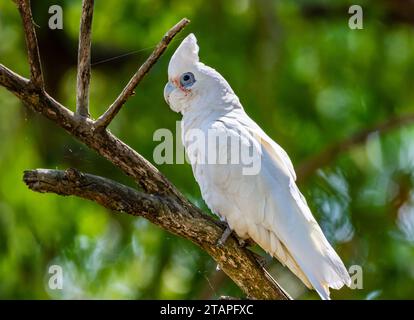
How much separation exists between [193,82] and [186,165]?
2.75 metres

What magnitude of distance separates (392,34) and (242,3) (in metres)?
1.77

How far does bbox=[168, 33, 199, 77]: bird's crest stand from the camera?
471cm

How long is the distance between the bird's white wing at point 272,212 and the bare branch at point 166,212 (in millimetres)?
183

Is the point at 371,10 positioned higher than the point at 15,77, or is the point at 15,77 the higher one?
the point at 371,10

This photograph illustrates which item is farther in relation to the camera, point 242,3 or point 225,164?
point 242,3

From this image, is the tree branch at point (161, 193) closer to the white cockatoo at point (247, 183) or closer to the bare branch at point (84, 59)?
the bare branch at point (84, 59)

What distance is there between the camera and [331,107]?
9102 mm

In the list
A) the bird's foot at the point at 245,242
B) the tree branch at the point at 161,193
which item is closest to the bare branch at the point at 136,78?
the tree branch at the point at 161,193

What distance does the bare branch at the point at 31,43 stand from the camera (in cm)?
393

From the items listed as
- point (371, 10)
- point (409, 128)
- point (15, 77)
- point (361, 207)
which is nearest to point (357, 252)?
point (361, 207)

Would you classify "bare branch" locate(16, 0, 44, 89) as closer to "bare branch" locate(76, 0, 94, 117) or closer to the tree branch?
the tree branch

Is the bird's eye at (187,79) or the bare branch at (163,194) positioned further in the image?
the bird's eye at (187,79)

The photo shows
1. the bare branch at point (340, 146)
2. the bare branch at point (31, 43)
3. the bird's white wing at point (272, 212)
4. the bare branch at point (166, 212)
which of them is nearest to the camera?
the bare branch at point (166, 212)
